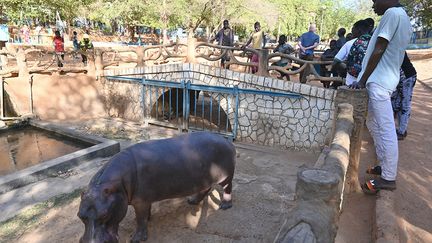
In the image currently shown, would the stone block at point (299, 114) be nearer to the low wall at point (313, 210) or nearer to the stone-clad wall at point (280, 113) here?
the stone-clad wall at point (280, 113)

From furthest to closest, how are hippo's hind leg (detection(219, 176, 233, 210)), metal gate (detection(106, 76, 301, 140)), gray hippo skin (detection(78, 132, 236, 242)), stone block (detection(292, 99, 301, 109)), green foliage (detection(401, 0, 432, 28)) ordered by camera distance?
green foliage (detection(401, 0, 432, 28)) → metal gate (detection(106, 76, 301, 140)) → stone block (detection(292, 99, 301, 109)) → hippo's hind leg (detection(219, 176, 233, 210)) → gray hippo skin (detection(78, 132, 236, 242))

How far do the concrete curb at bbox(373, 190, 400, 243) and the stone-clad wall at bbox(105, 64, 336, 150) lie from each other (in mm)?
3699

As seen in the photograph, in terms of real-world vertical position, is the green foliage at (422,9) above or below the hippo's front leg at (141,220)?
above

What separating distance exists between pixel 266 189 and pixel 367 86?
218cm

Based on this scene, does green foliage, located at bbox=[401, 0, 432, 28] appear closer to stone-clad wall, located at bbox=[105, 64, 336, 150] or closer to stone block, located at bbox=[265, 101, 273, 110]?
stone-clad wall, located at bbox=[105, 64, 336, 150]

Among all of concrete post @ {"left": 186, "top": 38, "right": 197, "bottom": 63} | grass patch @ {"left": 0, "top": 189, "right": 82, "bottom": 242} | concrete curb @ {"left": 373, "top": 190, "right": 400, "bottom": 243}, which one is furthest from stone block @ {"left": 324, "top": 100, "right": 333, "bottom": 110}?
grass patch @ {"left": 0, "top": 189, "right": 82, "bottom": 242}

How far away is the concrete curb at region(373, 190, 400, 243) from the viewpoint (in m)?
2.84

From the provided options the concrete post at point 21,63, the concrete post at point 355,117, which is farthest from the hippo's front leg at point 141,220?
the concrete post at point 21,63

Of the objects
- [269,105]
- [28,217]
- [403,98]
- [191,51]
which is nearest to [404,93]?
[403,98]

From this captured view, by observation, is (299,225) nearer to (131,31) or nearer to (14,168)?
(14,168)

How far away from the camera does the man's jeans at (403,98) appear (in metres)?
5.30

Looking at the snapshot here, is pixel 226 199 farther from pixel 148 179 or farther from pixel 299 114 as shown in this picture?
pixel 299 114

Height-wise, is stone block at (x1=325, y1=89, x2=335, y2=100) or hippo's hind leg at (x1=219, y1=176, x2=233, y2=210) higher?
stone block at (x1=325, y1=89, x2=335, y2=100)

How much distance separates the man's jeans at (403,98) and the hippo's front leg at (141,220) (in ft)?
14.5
